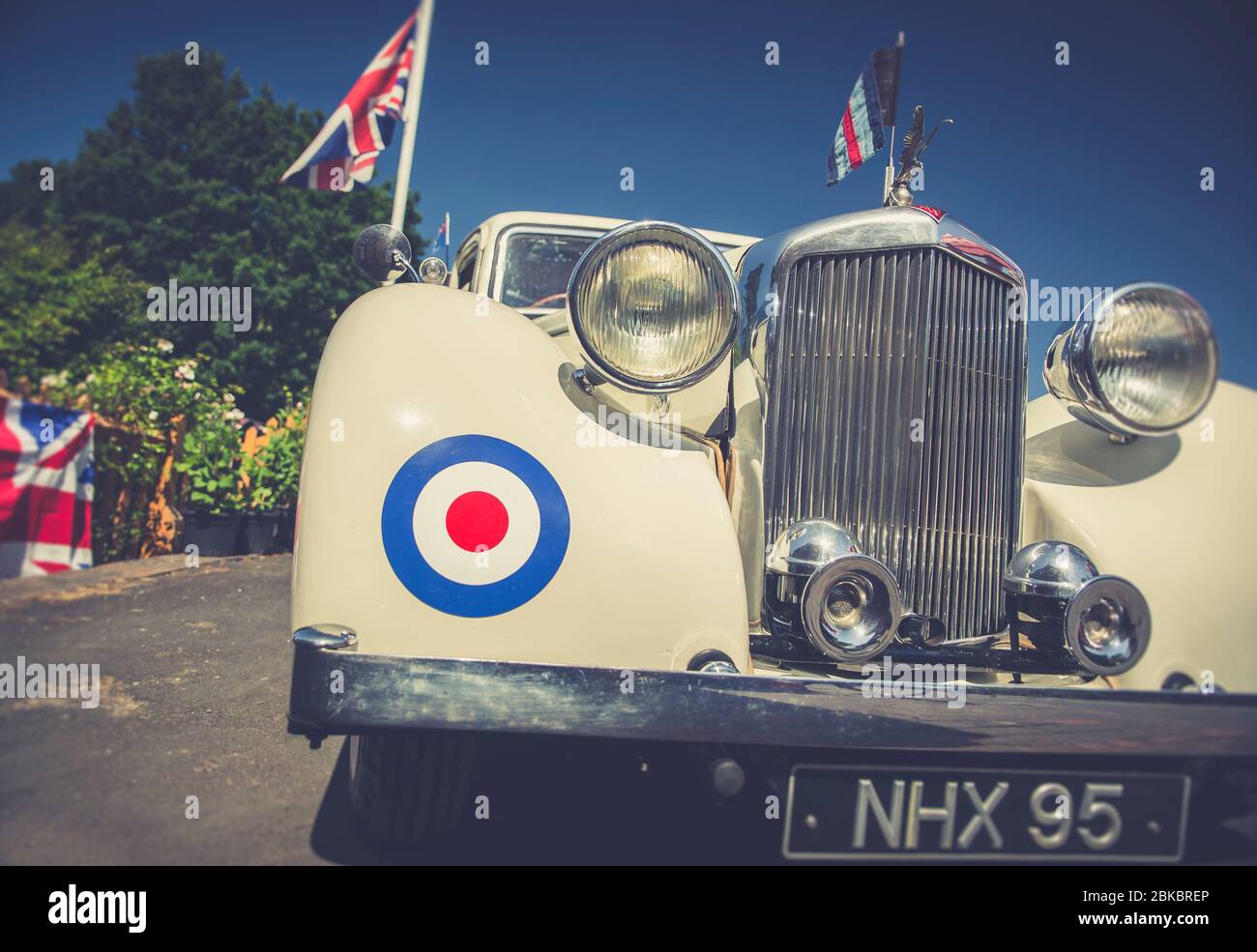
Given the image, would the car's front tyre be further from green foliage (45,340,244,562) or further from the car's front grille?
green foliage (45,340,244,562)

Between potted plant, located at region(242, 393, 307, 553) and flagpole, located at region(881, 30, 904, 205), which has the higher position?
flagpole, located at region(881, 30, 904, 205)

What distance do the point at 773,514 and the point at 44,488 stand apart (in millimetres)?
6641

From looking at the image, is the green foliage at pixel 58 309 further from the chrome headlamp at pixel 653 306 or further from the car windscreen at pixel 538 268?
the chrome headlamp at pixel 653 306

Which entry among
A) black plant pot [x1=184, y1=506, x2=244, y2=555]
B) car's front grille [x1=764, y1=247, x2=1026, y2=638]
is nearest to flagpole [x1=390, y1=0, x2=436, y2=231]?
black plant pot [x1=184, y1=506, x2=244, y2=555]

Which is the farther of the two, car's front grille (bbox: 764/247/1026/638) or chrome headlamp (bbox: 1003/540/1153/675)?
car's front grille (bbox: 764/247/1026/638)

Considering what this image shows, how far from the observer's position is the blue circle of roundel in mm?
1714

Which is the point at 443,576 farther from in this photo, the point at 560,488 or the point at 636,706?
the point at 636,706

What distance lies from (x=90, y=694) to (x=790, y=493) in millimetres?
3201

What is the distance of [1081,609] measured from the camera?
1.85m

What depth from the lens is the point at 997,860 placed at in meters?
1.65

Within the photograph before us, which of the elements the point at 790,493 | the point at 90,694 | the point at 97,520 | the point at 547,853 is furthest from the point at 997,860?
the point at 97,520

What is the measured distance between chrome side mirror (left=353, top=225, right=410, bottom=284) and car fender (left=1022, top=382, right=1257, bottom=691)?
76.1 inches

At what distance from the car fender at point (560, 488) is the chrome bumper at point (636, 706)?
126 mm
